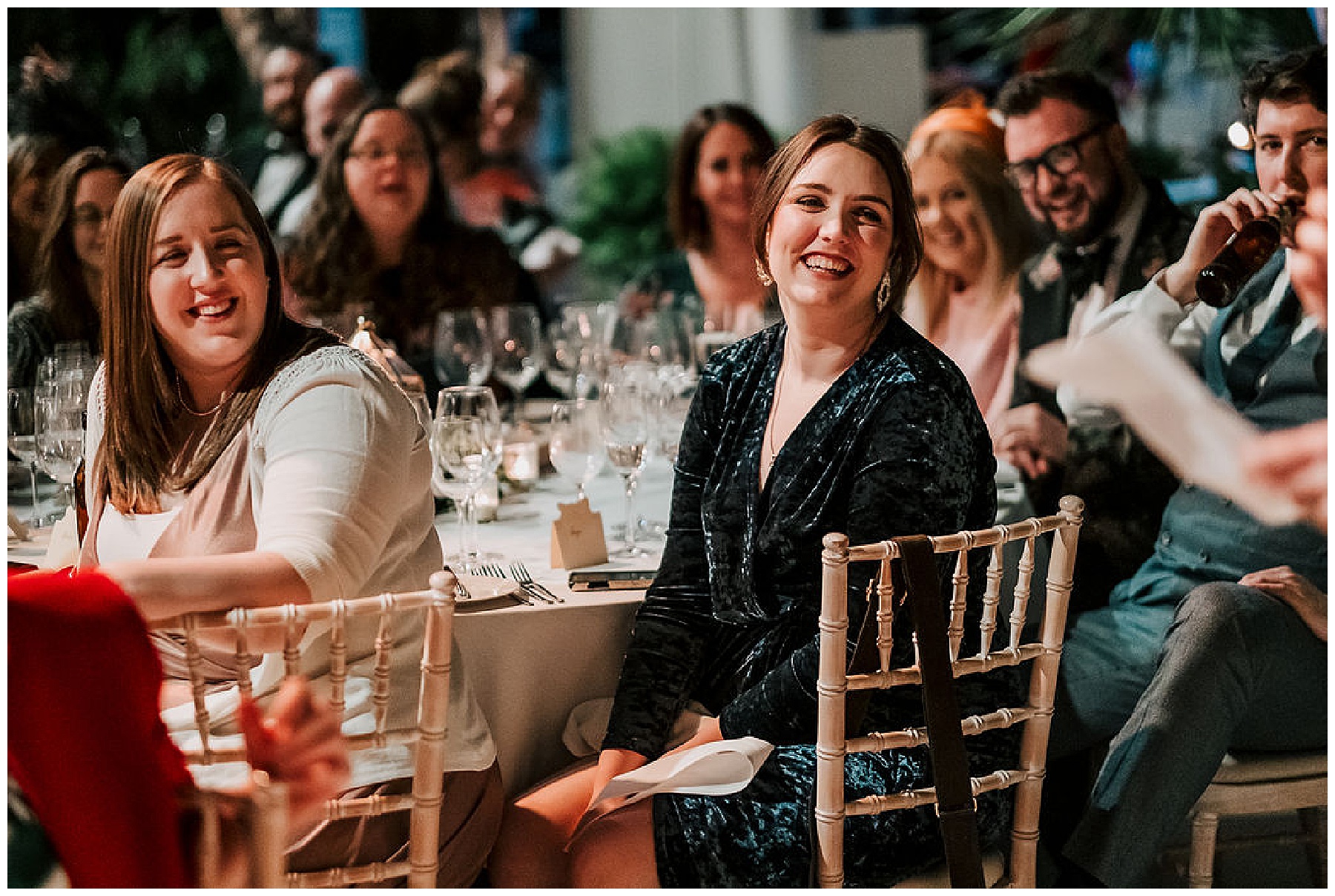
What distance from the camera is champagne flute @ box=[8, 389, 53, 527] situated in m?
2.45

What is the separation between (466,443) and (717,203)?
1.94 m

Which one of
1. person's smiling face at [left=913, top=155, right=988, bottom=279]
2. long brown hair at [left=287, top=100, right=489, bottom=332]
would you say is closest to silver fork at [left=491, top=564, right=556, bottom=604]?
person's smiling face at [left=913, top=155, right=988, bottom=279]

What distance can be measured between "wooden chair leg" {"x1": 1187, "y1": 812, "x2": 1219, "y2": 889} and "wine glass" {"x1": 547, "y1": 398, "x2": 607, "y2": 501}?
1.08 meters

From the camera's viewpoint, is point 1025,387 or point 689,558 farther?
point 1025,387

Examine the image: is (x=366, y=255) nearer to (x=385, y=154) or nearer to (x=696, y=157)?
(x=385, y=154)

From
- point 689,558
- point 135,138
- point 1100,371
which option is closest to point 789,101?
point 135,138

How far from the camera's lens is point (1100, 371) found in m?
0.96

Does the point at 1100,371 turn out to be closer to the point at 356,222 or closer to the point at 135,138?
the point at 356,222

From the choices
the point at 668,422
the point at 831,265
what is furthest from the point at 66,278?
the point at 831,265

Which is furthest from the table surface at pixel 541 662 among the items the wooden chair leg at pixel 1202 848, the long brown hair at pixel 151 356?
the wooden chair leg at pixel 1202 848

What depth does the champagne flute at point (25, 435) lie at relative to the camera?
2453 mm

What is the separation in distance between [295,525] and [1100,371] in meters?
0.90

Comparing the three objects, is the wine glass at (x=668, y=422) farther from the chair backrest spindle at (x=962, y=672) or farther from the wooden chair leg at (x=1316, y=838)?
the wooden chair leg at (x=1316, y=838)

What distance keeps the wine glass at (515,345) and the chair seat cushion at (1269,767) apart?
1813mm
